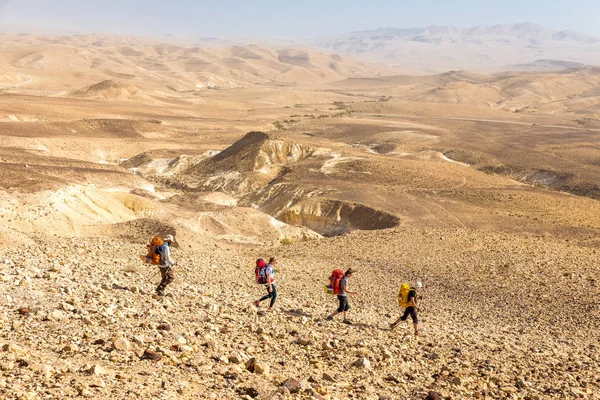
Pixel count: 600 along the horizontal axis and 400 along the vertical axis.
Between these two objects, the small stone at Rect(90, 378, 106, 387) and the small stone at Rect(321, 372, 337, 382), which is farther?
the small stone at Rect(321, 372, 337, 382)

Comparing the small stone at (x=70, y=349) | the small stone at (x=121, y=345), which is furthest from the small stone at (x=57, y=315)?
the small stone at (x=121, y=345)

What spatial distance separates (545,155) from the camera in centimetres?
6838

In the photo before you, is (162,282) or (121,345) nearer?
(121,345)

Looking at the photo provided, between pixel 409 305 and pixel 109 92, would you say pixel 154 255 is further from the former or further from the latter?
pixel 109 92

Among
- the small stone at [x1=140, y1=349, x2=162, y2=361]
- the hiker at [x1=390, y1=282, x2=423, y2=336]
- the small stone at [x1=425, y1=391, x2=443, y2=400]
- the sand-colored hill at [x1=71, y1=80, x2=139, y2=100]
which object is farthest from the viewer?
the sand-colored hill at [x1=71, y1=80, x2=139, y2=100]

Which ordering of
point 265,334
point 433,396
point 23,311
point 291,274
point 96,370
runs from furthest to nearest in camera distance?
point 291,274
point 265,334
point 23,311
point 433,396
point 96,370

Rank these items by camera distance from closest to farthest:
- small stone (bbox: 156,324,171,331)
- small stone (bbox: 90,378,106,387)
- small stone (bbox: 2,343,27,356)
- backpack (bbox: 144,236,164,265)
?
small stone (bbox: 90,378,106,387), small stone (bbox: 2,343,27,356), small stone (bbox: 156,324,171,331), backpack (bbox: 144,236,164,265)

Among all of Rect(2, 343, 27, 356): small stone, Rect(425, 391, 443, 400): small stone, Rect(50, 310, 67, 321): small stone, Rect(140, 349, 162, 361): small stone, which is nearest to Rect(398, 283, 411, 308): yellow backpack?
Rect(425, 391, 443, 400): small stone

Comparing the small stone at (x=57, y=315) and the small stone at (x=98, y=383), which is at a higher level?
the small stone at (x=98, y=383)

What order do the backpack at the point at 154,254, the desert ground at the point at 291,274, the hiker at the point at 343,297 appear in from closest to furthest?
1. the desert ground at the point at 291,274
2. the backpack at the point at 154,254
3. the hiker at the point at 343,297

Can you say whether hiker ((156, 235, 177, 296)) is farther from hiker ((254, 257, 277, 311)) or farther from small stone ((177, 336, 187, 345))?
Answer: small stone ((177, 336, 187, 345))

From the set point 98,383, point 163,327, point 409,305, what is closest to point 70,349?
point 98,383

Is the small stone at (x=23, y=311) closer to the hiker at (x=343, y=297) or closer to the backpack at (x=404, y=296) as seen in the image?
the hiker at (x=343, y=297)

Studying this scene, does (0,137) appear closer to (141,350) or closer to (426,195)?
(426,195)
